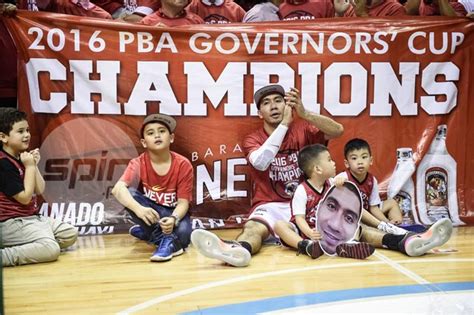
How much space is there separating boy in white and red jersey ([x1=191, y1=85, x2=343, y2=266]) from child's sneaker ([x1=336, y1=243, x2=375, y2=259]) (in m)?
0.43

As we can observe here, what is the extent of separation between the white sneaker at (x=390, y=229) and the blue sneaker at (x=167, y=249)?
120cm

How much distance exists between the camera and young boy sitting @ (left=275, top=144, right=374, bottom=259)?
3.74 metres

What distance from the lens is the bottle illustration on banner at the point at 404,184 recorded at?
437 cm

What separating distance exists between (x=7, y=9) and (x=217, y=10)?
4.58 feet

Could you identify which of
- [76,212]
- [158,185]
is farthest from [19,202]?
[158,185]

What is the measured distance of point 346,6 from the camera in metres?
4.56

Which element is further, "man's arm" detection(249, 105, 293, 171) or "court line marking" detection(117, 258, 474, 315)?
"man's arm" detection(249, 105, 293, 171)

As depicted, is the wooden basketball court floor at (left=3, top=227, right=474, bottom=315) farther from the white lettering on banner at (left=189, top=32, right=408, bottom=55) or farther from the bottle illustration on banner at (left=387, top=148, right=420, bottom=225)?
the white lettering on banner at (left=189, top=32, right=408, bottom=55)

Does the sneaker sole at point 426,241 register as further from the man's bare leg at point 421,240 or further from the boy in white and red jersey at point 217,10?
the boy in white and red jersey at point 217,10

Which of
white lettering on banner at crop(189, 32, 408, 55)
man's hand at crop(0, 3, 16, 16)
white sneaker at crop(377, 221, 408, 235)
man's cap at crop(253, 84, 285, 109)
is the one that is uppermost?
man's hand at crop(0, 3, 16, 16)

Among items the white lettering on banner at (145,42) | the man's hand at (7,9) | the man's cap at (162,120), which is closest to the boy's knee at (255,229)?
the man's cap at (162,120)

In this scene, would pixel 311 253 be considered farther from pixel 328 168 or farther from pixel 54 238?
pixel 54 238

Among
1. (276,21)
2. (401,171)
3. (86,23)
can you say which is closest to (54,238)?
(86,23)

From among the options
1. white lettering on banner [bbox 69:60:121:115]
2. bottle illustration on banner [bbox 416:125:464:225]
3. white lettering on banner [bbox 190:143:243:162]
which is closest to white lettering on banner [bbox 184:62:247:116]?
white lettering on banner [bbox 190:143:243:162]
